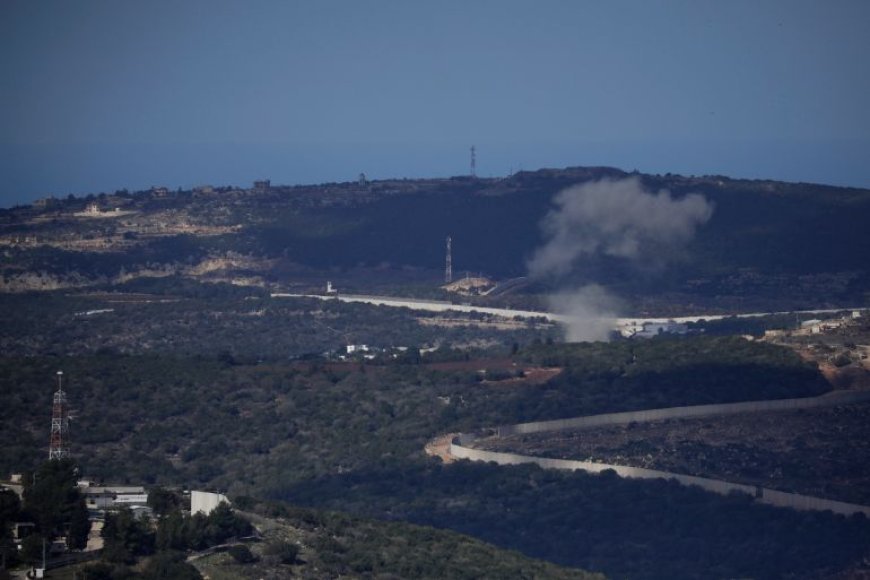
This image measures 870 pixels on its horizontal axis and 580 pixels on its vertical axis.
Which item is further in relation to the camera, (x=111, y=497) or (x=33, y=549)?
(x=111, y=497)

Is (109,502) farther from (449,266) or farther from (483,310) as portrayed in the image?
(449,266)

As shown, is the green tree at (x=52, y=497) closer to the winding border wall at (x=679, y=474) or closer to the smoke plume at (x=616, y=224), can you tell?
the winding border wall at (x=679, y=474)

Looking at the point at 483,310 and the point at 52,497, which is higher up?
the point at 52,497

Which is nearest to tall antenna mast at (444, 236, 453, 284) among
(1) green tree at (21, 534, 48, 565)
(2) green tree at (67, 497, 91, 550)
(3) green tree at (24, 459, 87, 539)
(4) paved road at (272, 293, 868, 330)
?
(4) paved road at (272, 293, 868, 330)

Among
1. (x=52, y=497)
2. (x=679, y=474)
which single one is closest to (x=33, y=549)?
(x=52, y=497)

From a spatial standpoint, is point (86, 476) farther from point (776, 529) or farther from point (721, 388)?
point (721, 388)

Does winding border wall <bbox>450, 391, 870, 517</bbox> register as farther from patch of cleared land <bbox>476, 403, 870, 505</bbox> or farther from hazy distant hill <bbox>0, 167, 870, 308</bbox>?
hazy distant hill <bbox>0, 167, 870, 308</bbox>

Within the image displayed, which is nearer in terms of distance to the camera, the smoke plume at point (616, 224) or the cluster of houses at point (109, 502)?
the cluster of houses at point (109, 502)

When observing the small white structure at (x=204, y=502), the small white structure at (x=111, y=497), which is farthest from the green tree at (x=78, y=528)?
the small white structure at (x=204, y=502)
